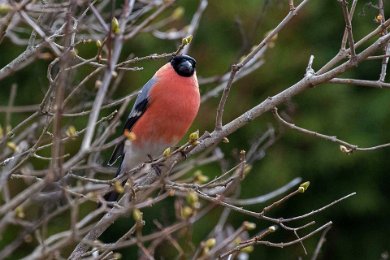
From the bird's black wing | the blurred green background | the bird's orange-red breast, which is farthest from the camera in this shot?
the blurred green background

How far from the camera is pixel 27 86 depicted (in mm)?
7336

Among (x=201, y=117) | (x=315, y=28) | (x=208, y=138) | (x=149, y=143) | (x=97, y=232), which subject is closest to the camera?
(x=97, y=232)

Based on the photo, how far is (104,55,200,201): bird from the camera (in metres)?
4.22

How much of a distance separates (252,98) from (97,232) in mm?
4146

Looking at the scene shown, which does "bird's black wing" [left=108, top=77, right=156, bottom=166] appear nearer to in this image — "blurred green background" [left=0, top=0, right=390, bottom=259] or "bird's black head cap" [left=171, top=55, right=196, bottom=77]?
"bird's black head cap" [left=171, top=55, right=196, bottom=77]

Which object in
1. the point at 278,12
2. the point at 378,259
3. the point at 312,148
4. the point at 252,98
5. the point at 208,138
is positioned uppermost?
the point at 208,138

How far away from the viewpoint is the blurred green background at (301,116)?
22.6 feet

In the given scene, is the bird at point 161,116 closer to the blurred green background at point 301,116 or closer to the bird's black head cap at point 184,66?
the bird's black head cap at point 184,66

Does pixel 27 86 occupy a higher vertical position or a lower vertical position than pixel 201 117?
higher

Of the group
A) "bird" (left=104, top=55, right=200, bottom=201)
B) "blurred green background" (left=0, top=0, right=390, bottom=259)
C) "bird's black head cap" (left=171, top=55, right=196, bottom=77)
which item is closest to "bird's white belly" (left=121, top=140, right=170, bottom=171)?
"bird" (left=104, top=55, right=200, bottom=201)

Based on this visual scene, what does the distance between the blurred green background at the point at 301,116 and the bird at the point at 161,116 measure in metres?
2.32

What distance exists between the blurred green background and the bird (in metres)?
2.32

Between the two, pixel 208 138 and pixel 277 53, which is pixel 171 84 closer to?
pixel 208 138

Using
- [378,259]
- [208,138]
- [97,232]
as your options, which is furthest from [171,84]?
[378,259]
